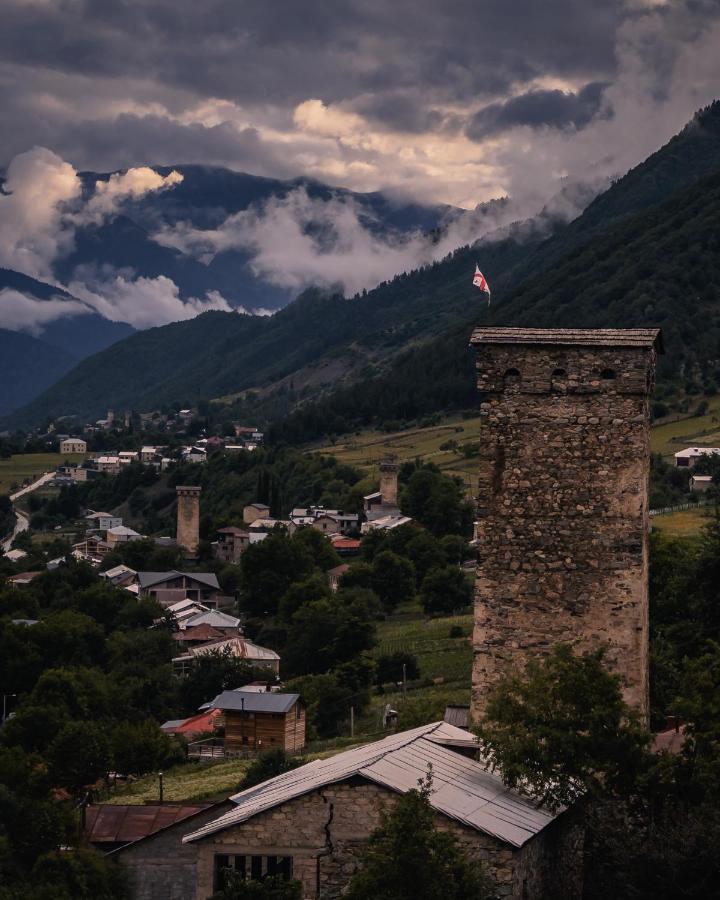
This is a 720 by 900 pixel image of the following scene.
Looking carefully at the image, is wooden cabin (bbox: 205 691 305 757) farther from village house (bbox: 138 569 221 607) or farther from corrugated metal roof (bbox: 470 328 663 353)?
village house (bbox: 138 569 221 607)

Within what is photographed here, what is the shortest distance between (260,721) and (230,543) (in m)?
81.9

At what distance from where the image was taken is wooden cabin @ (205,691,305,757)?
1805 inches

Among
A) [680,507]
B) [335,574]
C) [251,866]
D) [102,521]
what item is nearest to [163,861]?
[251,866]

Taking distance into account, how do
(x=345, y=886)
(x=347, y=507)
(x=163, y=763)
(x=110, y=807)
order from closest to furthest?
(x=345, y=886) < (x=110, y=807) < (x=163, y=763) < (x=347, y=507)

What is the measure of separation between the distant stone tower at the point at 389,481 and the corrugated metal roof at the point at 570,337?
11032cm

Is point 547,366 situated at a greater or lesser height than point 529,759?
greater

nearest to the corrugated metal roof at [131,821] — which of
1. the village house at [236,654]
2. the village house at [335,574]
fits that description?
the village house at [236,654]

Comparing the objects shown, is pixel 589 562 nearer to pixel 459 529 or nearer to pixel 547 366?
pixel 547 366

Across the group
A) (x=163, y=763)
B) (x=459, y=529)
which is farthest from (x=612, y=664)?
(x=459, y=529)

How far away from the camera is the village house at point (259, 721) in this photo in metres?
45.8

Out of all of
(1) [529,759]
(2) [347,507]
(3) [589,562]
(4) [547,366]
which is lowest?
(2) [347,507]

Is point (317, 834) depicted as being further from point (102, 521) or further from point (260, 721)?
point (102, 521)

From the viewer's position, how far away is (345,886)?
48.8ft

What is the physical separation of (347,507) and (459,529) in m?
29.4
